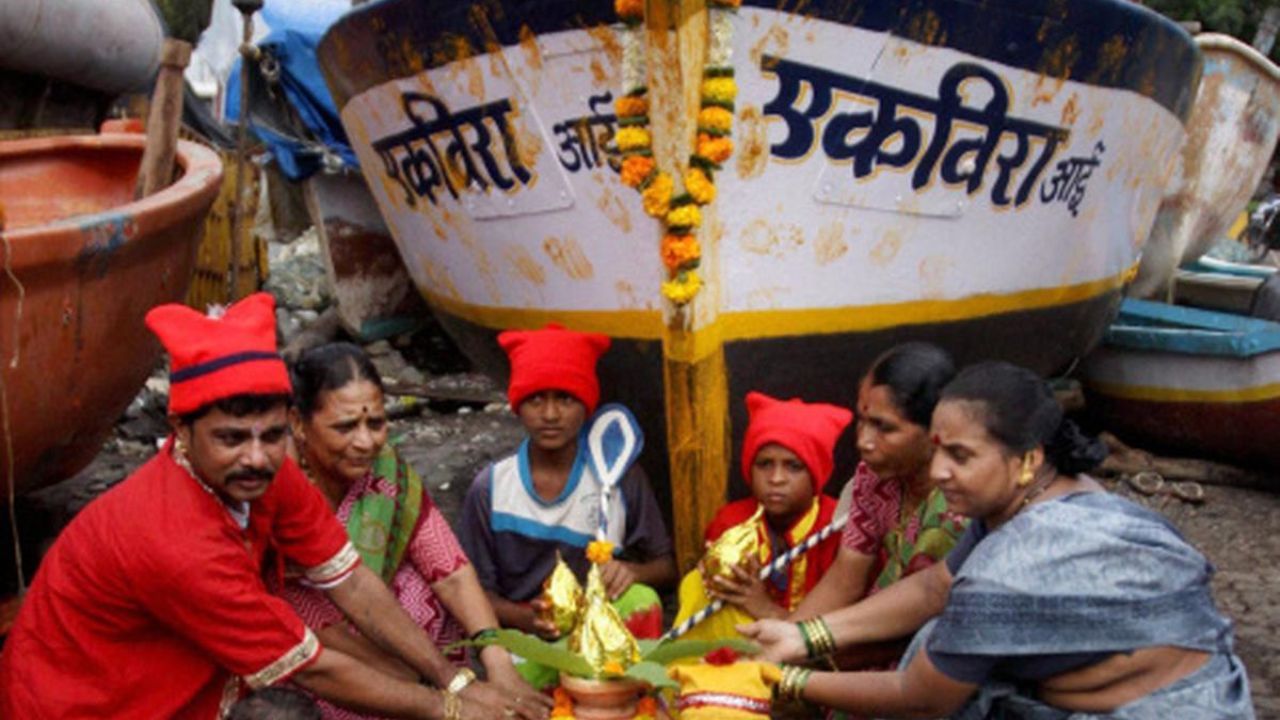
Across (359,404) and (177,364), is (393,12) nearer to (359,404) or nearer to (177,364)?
(359,404)

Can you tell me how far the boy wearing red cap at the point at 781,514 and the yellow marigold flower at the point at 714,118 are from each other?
0.75m

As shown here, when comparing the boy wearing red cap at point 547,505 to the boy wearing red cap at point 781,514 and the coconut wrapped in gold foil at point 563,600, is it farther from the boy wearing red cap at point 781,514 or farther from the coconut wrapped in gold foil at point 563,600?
the coconut wrapped in gold foil at point 563,600

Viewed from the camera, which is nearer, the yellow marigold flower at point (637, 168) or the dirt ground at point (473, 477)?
the yellow marigold flower at point (637, 168)

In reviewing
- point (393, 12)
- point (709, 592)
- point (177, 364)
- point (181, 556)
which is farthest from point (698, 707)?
point (393, 12)

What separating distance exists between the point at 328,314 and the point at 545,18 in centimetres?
443

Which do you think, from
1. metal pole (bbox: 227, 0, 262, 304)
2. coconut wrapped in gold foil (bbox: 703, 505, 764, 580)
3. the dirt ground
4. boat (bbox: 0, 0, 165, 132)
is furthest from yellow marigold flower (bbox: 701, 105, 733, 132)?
metal pole (bbox: 227, 0, 262, 304)

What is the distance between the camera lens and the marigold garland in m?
3.23

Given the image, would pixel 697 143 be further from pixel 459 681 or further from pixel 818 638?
pixel 459 681

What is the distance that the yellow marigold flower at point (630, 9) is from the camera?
10.6 feet

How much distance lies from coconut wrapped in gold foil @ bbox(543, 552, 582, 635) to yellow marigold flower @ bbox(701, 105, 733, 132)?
126 cm

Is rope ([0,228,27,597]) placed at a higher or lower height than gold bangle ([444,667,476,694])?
higher

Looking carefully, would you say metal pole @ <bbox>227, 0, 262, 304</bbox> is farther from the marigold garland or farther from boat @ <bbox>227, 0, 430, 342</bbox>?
the marigold garland

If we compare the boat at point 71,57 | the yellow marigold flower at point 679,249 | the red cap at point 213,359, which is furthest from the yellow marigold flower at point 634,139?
the boat at point 71,57

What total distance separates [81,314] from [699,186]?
1.70 meters
